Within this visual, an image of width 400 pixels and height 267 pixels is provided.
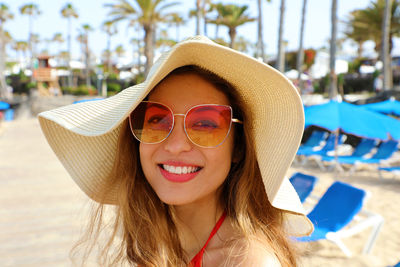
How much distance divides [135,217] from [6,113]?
23815 millimetres

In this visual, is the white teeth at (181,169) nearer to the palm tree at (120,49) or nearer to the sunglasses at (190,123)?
the sunglasses at (190,123)

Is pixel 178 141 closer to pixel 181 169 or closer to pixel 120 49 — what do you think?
pixel 181 169

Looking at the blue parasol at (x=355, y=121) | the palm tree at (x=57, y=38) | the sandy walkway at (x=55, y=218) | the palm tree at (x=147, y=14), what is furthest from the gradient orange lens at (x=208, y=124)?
the palm tree at (x=57, y=38)

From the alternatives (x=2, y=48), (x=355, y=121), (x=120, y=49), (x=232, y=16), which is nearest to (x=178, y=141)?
(x=355, y=121)

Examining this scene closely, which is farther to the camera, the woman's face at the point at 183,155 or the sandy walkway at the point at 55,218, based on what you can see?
the sandy walkway at the point at 55,218

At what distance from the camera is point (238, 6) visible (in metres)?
25.4

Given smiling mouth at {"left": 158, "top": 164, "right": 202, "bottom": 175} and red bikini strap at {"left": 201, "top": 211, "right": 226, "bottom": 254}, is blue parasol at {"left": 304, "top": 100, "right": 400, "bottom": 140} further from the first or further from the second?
smiling mouth at {"left": 158, "top": 164, "right": 202, "bottom": 175}

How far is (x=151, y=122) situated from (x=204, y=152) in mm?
211

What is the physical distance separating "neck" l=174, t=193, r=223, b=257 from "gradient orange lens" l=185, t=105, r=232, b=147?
0.29 m

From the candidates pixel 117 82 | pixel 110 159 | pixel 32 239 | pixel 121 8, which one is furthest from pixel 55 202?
pixel 117 82

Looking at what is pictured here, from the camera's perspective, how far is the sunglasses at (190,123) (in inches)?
47.9

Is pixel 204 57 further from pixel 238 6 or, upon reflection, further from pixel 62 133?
pixel 238 6

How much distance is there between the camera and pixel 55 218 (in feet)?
15.6

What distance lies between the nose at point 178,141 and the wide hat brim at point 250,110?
17cm
